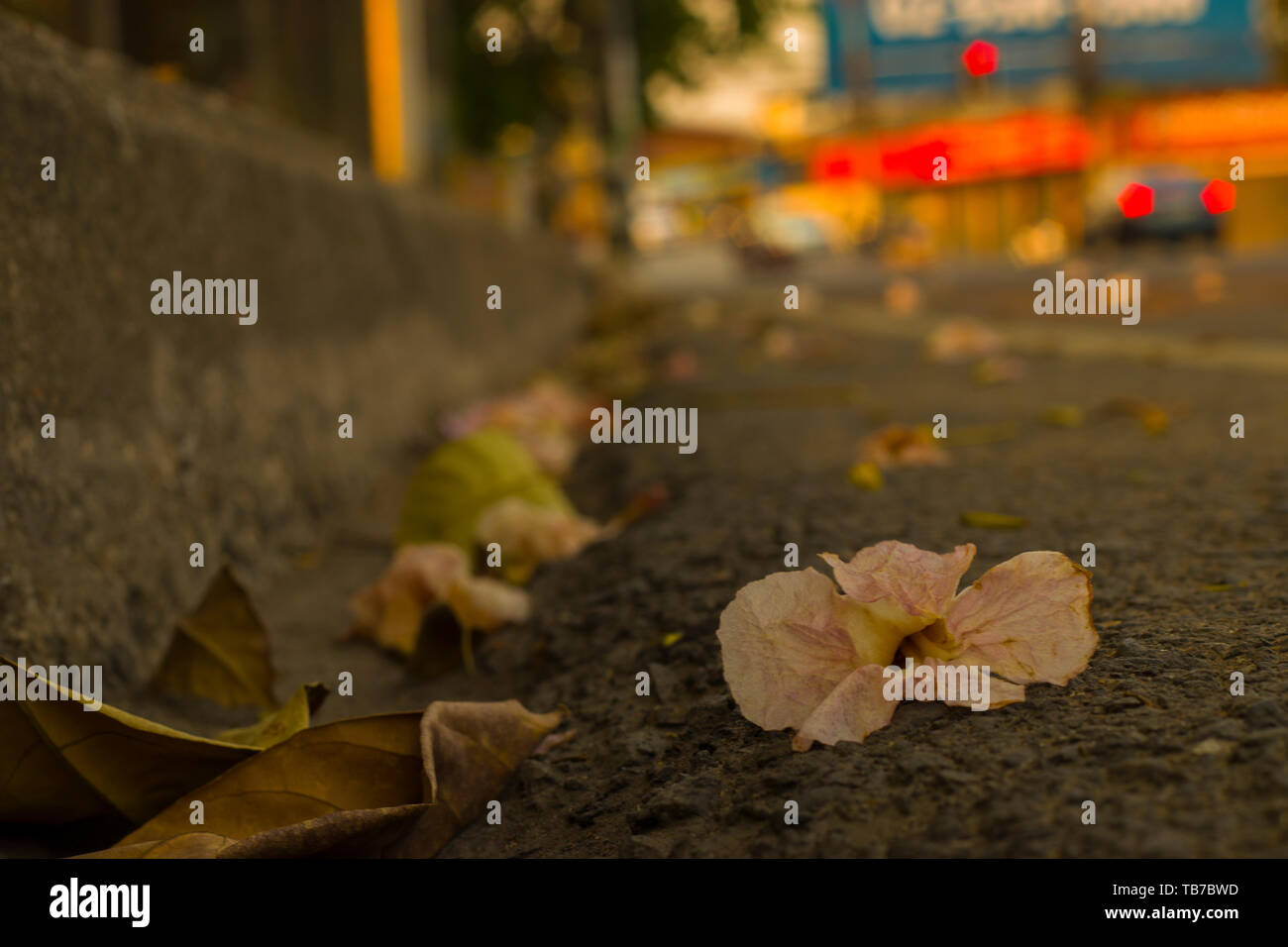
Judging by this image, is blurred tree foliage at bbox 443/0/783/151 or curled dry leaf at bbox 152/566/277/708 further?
blurred tree foliage at bbox 443/0/783/151

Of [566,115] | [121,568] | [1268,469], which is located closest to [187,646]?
[121,568]

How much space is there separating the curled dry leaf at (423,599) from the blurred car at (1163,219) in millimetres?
15907

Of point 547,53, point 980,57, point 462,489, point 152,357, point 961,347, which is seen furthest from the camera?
point 980,57

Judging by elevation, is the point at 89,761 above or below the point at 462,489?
below

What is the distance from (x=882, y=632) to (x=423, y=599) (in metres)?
0.75

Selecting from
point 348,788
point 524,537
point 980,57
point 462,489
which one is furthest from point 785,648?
point 980,57

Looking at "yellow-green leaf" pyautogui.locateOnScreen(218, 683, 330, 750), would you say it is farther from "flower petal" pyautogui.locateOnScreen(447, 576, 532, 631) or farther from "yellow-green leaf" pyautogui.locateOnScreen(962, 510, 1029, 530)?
"yellow-green leaf" pyautogui.locateOnScreen(962, 510, 1029, 530)

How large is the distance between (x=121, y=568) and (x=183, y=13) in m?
2.24

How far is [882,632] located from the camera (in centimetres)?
92

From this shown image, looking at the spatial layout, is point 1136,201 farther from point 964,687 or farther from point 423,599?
point 964,687

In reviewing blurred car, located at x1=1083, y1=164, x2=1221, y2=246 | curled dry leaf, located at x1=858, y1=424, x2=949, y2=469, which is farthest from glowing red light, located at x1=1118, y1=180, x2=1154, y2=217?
curled dry leaf, located at x1=858, y1=424, x2=949, y2=469

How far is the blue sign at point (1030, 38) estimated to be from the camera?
18.4 metres

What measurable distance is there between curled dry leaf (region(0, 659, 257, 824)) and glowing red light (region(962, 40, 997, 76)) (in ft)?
60.3

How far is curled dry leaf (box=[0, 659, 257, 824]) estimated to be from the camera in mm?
918
